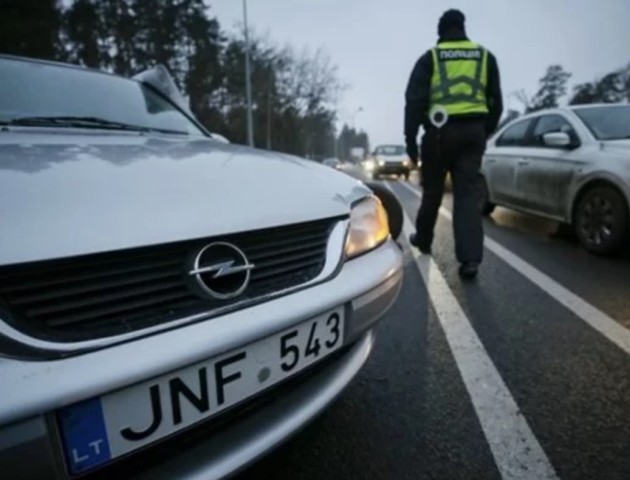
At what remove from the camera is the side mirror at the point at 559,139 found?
4.34 meters

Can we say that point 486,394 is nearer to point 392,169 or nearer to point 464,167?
Result: point 464,167

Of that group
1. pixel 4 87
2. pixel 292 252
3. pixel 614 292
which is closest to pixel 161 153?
pixel 292 252

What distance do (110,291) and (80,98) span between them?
1.68 meters

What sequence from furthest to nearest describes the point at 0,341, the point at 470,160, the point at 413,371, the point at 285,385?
the point at 470,160, the point at 413,371, the point at 285,385, the point at 0,341

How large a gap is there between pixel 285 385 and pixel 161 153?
0.89 meters

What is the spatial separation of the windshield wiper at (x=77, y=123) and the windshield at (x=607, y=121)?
398 cm

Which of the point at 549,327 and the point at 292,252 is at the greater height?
the point at 292,252

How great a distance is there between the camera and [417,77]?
3434 mm

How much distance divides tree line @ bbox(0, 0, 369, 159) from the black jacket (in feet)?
81.9

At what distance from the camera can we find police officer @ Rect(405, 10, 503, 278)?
11.0ft

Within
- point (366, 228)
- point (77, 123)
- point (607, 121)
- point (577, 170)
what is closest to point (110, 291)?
point (366, 228)

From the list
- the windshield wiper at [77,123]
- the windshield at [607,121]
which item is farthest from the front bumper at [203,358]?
the windshield at [607,121]

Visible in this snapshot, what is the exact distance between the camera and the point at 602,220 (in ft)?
13.0

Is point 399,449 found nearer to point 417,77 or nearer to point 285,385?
point 285,385
